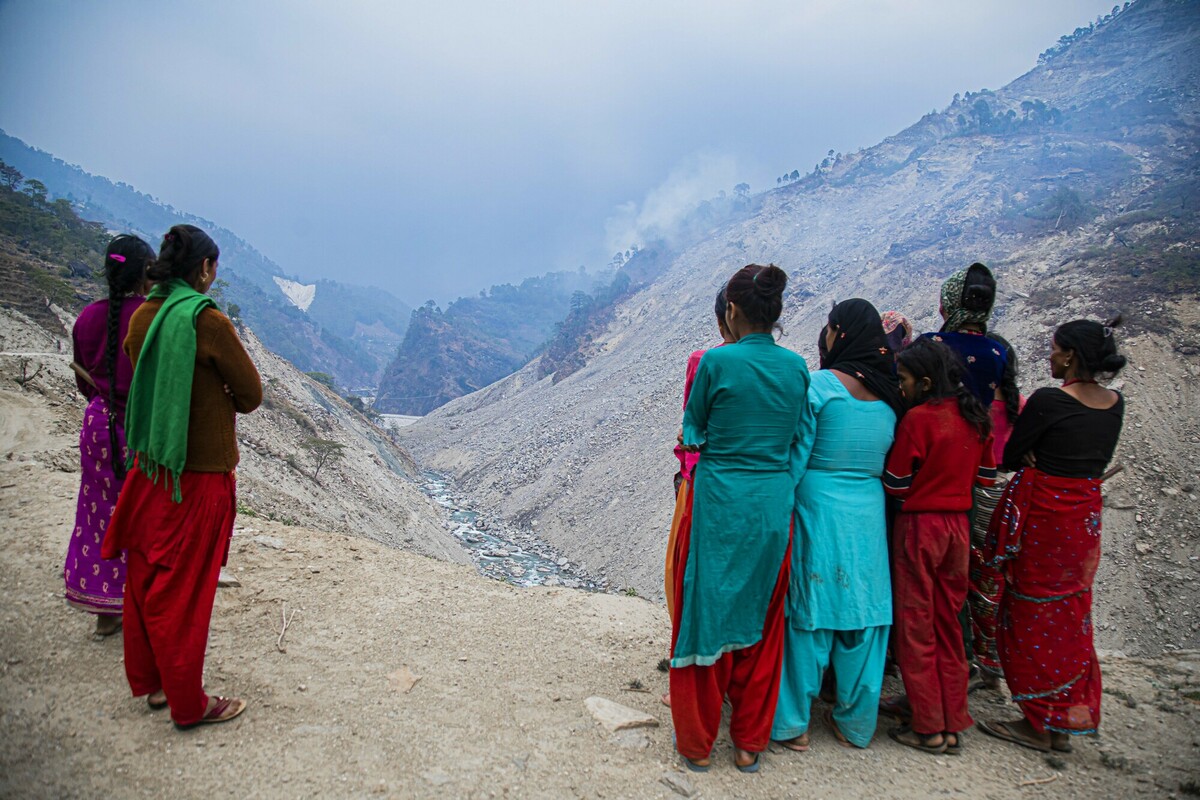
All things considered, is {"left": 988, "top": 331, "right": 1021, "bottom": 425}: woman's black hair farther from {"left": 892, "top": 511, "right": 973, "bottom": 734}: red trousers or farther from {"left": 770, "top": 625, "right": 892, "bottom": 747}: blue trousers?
{"left": 770, "top": 625, "right": 892, "bottom": 747}: blue trousers

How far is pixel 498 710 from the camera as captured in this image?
2609 millimetres

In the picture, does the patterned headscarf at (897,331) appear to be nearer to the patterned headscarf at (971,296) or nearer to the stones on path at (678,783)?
the patterned headscarf at (971,296)

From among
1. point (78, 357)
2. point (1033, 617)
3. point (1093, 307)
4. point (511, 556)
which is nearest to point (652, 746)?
point (1033, 617)

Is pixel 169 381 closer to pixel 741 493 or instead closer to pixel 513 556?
pixel 741 493

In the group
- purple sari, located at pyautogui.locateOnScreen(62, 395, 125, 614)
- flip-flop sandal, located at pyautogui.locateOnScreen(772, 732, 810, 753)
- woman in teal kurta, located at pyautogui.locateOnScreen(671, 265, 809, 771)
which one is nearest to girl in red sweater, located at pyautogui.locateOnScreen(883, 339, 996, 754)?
flip-flop sandal, located at pyautogui.locateOnScreen(772, 732, 810, 753)

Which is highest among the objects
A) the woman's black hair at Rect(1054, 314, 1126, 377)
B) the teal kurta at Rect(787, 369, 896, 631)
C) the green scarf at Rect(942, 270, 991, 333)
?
the green scarf at Rect(942, 270, 991, 333)

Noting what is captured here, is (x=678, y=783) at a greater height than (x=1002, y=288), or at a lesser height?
lesser

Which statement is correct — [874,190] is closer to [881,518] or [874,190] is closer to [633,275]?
[633,275]

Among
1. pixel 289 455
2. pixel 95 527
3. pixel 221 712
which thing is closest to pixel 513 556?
pixel 289 455

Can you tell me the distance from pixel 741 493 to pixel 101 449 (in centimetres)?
276

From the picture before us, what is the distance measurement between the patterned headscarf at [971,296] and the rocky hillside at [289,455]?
16.3ft

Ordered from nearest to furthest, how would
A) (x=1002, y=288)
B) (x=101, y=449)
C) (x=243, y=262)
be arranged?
(x=101, y=449), (x=1002, y=288), (x=243, y=262)

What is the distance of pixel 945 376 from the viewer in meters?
2.33

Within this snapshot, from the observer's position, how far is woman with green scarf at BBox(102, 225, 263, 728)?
207 cm
